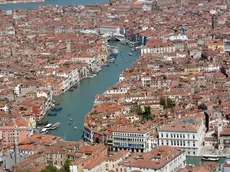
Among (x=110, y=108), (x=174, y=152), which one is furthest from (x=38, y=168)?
(x=110, y=108)

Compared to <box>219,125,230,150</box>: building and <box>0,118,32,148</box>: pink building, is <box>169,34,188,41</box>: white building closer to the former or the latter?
<box>0,118,32,148</box>: pink building

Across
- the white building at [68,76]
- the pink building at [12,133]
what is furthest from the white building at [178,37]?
the pink building at [12,133]

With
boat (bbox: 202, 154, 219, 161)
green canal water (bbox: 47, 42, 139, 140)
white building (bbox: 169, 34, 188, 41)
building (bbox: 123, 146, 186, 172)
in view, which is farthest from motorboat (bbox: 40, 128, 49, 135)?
white building (bbox: 169, 34, 188, 41)

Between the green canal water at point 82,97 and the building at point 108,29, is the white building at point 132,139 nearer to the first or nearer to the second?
the green canal water at point 82,97

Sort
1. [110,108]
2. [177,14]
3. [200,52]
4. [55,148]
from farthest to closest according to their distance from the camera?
[177,14] < [200,52] < [110,108] < [55,148]

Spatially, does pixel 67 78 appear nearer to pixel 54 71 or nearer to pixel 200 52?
pixel 54 71

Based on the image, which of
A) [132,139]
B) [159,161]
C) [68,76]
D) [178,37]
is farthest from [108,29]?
[159,161]

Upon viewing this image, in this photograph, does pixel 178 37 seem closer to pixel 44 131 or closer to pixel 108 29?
pixel 108 29
